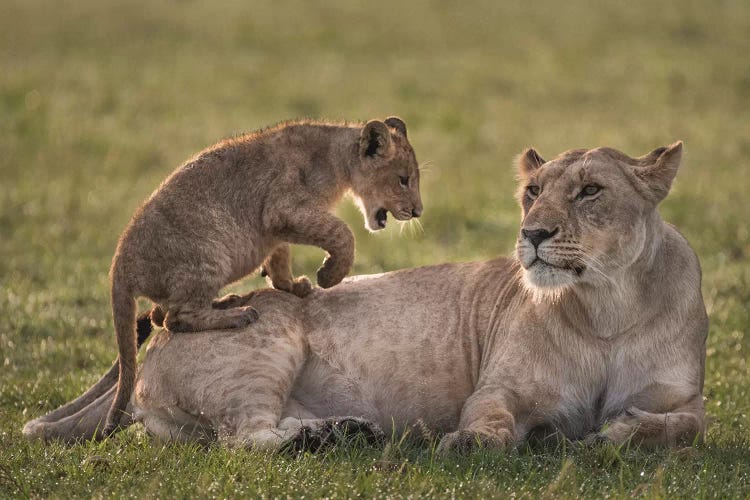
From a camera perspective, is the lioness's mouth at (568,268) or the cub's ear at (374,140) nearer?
the lioness's mouth at (568,268)

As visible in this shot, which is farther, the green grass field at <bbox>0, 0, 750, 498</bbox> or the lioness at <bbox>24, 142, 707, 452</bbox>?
the lioness at <bbox>24, 142, 707, 452</bbox>

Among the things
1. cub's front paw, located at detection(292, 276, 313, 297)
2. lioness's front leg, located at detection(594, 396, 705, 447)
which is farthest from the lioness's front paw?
cub's front paw, located at detection(292, 276, 313, 297)

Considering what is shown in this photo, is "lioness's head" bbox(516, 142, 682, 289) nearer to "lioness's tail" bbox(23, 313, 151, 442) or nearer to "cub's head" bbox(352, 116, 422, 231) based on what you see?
"cub's head" bbox(352, 116, 422, 231)

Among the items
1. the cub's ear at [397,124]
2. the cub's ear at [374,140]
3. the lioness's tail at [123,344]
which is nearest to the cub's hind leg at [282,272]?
the cub's ear at [374,140]

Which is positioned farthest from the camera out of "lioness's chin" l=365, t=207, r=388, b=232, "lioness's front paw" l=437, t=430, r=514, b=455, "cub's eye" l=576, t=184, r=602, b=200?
"lioness's chin" l=365, t=207, r=388, b=232

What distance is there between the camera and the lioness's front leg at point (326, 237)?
6336mm

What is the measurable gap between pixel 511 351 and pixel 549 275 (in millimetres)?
588

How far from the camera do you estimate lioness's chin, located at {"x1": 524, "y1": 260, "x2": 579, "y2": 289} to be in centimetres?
555

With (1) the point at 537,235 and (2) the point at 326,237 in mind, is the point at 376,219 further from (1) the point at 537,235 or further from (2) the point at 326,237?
(1) the point at 537,235

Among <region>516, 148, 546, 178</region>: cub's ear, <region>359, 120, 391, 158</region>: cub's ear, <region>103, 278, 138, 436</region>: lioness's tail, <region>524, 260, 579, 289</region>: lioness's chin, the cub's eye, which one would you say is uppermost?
<region>359, 120, 391, 158</region>: cub's ear

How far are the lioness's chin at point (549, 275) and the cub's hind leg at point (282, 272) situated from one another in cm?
148

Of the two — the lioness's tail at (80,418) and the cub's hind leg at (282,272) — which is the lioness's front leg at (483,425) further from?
the lioness's tail at (80,418)

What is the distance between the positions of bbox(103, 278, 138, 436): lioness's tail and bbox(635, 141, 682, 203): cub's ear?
2507mm

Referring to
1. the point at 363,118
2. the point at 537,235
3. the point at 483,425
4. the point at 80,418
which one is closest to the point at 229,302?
the point at 80,418
